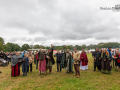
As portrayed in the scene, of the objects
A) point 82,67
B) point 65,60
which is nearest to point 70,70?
point 65,60

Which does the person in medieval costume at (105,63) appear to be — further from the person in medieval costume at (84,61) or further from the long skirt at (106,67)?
the person in medieval costume at (84,61)

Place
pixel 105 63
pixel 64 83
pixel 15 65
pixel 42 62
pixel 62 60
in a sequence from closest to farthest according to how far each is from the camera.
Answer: pixel 64 83, pixel 15 65, pixel 105 63, pixel 42 62, pixel 62 60

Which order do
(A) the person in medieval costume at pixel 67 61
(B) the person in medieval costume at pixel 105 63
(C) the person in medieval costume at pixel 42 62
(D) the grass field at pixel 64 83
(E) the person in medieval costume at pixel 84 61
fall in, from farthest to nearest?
1. (E) the person in medieval costume at pixel 84 61
2. (A) the person in medieval costume at pixel 67 61
3. (C) the person in medieval costume at pixel 42 62
4. (B) the person in medieval costume at pixel 105 63
5. (D) the grass field at pixel 64 83

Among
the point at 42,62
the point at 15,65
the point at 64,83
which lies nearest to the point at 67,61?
the point at 42,62

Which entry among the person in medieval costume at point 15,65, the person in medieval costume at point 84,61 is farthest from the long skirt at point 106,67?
the person in medieval costume at point 15,65

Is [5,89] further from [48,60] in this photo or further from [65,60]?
[65,60]

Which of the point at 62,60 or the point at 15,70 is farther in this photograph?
the point at 62,60

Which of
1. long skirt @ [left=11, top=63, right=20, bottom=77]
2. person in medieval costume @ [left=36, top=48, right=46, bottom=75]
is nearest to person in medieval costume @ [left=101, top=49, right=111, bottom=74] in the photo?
person in medieval costume @ [left=36, top=48, right=46, bottom=75]

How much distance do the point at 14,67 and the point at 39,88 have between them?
3259 millimetres

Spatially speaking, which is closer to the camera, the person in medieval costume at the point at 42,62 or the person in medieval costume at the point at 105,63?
the person in medieval costume at the point at 105,63

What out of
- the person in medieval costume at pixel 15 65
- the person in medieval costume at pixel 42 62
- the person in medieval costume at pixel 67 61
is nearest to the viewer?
the person in medieval costume at pixel 15 65

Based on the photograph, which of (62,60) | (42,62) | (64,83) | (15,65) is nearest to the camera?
(64,83)

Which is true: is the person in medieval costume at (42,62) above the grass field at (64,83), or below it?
above

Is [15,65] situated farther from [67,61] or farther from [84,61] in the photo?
[84,61]
